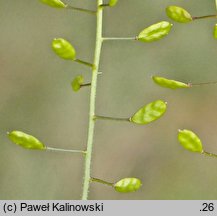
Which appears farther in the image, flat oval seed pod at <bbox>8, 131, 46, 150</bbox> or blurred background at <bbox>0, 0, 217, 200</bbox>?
blurred background at <bbox>0, 0, 217, 200</bbox>

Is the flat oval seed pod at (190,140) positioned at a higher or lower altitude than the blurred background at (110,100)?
lower

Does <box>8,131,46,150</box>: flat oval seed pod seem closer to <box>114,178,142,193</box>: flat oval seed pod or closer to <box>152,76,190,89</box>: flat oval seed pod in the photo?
<box>114,178,142,193</box>: flat oval seed pod

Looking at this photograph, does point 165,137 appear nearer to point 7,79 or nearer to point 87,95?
point 87,95

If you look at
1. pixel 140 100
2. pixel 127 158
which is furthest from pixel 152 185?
pixel 140 100

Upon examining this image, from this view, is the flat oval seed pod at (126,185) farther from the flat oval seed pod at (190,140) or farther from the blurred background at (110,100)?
the blurred background at (110,100)

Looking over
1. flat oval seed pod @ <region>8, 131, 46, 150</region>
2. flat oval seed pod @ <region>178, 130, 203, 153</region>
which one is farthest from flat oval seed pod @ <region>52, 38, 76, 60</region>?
flat oval seed pod @ <region>178, 130, 203, 153</region>

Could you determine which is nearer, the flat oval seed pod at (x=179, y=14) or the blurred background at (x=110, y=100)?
the flat oval seed pod at (x=179, y=14)

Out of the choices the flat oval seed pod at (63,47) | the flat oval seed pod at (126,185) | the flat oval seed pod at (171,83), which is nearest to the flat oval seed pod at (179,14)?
the flat oval seed pod at (171,83)

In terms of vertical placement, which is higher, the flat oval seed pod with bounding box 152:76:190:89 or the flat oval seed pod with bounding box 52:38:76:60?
the flat oval seed pod with bounding box 52:38:76:60

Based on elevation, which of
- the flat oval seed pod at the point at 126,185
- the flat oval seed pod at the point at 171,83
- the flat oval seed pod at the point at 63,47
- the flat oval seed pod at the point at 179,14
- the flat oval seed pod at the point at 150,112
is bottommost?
the flat oval seed pod at the point at 126,185
